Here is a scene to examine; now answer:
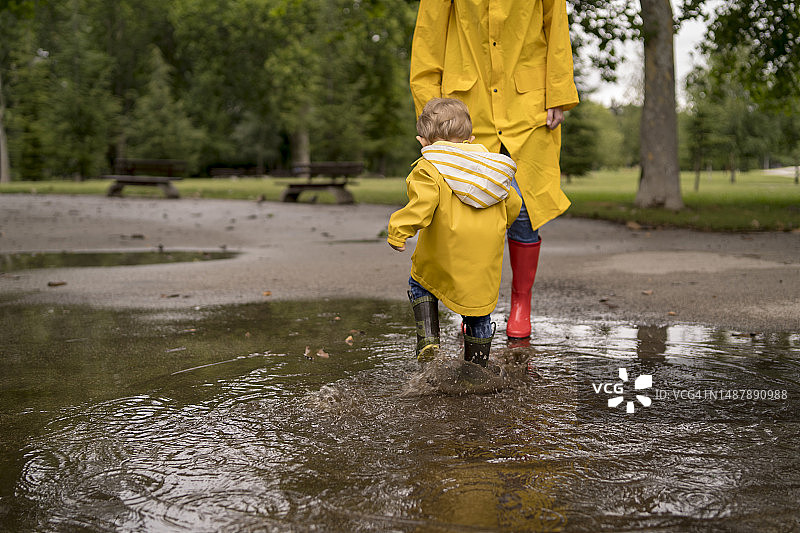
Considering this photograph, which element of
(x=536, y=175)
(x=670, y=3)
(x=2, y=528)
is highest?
(x=670, y=3)

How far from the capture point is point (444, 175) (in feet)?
12.1

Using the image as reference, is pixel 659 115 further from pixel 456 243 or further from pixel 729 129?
pixel 729 129

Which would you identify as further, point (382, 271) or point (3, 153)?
point (3, 153)

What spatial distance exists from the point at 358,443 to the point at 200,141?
51.4 meters

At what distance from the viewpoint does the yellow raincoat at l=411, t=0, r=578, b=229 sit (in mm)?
4656

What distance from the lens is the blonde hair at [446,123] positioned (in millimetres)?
3836

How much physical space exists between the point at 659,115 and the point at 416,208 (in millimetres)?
13649

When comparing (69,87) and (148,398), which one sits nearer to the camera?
(148,398)

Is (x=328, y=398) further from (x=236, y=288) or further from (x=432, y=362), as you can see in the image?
(x=236, y=288)

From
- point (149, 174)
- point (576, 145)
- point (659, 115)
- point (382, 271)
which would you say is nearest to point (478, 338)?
point (382, 271)

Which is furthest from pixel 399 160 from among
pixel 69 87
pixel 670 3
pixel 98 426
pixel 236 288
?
pixel 98 426

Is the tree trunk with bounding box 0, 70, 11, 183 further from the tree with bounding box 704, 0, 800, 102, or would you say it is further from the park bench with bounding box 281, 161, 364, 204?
the tree with bounding box 704, 0, 800, 102

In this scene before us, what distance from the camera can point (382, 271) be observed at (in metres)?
8.12

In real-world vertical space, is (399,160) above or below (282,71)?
below
